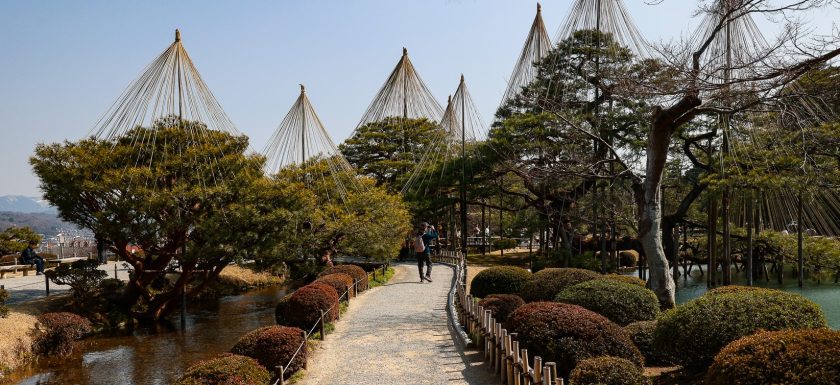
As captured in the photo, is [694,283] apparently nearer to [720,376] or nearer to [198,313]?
A: [198,313]

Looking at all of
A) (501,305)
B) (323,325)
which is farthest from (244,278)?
(501,305)

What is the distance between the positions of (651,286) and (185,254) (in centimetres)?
1387

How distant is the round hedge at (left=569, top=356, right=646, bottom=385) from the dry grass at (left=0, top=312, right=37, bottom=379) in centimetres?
1314

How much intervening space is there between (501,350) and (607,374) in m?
2.90

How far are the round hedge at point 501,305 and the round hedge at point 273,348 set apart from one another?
474 centimetres

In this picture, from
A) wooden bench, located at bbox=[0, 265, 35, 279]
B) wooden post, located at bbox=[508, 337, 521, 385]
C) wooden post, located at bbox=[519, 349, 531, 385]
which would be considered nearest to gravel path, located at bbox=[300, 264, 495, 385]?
wooden post, located at bbox=[508, 337, 521, 385]

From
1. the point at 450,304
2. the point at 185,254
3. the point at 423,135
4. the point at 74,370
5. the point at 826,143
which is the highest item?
the point at 423,135

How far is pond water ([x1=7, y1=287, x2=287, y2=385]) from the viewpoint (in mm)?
13742

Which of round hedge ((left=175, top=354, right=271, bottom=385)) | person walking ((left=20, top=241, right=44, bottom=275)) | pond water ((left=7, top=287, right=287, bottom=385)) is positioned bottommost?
pond water ((left=7, top=287, right=287, bottom=385))

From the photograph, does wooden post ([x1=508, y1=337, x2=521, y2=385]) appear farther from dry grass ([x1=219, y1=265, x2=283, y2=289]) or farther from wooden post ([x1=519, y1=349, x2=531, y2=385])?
dry grass ([x1=219, y1=265, x2=283, y2=289])

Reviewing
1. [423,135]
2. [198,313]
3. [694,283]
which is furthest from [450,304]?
[423,135]

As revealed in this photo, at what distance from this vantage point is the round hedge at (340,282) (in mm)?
17836

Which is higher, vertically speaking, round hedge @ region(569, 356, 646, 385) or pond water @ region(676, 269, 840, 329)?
round hedge @ region(569, 356, 646, 385)

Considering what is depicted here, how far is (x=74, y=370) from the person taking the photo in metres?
14.5
